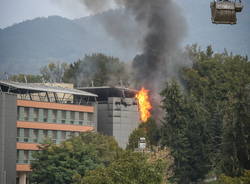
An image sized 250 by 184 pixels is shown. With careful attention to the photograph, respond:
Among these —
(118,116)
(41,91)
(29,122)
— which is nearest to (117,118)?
(118,116)

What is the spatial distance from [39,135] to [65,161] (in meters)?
14.1

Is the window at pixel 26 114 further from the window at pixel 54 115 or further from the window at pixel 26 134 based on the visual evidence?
the window at pixel 54 115

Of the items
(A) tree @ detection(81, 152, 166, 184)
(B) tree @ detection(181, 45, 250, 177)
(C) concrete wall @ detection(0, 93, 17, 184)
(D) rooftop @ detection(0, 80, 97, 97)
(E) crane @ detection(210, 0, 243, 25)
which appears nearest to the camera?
(E) crane @ detection(210, 0, 243, 25)

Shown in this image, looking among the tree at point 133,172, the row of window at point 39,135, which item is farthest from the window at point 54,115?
the tree at point 133,172

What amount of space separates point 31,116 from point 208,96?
2912cm

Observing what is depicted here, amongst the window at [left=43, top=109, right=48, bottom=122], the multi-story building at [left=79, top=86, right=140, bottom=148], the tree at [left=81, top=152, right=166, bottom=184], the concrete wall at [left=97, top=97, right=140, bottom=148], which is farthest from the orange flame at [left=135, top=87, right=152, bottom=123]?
the tree at [left=81, top=152, right=166, bottom=184]

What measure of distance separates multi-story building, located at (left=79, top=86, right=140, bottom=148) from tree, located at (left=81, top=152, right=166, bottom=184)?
51.4 m

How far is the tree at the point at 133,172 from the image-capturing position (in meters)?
47.2

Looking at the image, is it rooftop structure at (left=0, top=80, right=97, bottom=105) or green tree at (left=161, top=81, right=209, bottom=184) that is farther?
rooftop structure at (left=0, top=80, right=97, bottom=105)

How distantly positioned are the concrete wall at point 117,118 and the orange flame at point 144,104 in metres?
3.48

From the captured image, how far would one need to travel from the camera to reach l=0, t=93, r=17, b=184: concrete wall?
83.2 metres

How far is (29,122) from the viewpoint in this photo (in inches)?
3570

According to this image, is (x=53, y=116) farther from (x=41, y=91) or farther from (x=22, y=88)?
(x=22, y=88)

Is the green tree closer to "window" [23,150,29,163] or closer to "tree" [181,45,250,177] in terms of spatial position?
"tree" [181,45,250,177]
